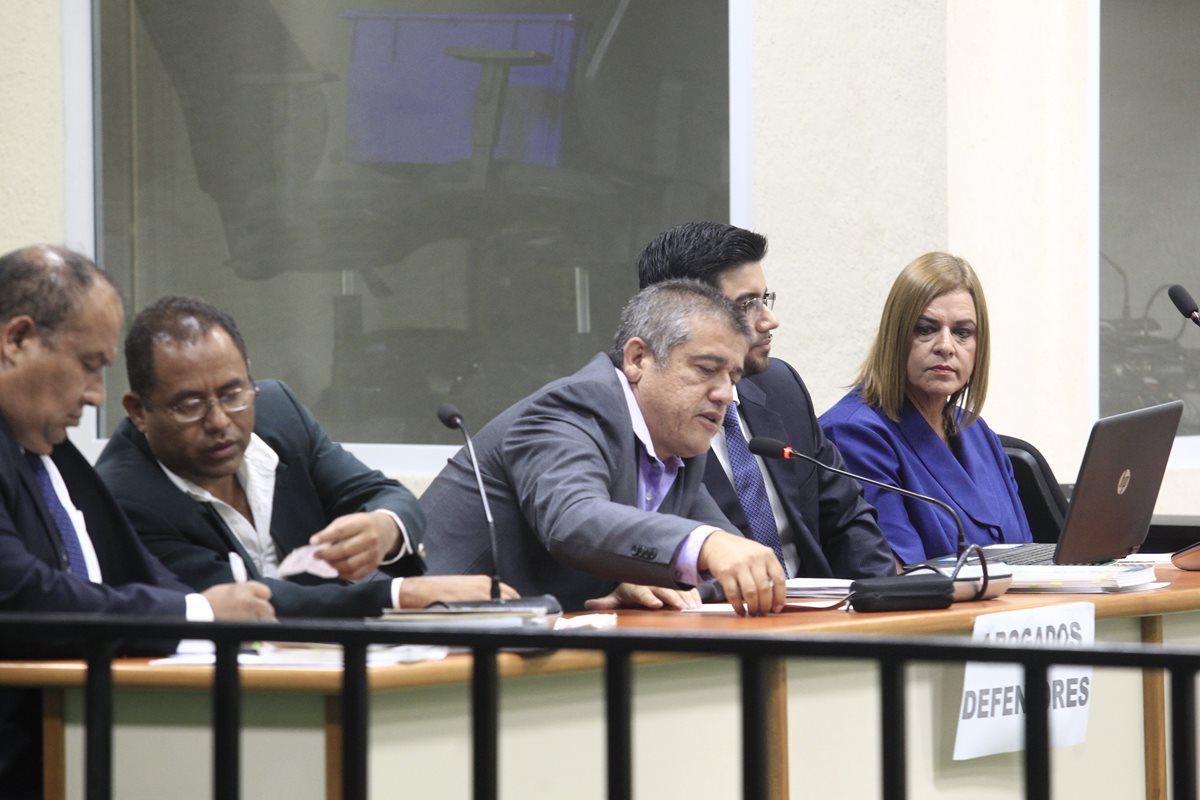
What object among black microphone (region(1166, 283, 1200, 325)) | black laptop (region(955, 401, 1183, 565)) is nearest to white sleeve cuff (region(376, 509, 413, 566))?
black laptop (region(955, 401, 1183, 565))

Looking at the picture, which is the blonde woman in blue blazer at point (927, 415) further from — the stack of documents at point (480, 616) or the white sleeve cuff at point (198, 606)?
the white sleeve cuff at point (198, 606)

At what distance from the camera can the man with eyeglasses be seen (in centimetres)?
281

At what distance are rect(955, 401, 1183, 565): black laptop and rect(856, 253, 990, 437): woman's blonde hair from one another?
0.48 meters


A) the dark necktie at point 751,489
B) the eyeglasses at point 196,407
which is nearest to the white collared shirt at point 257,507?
the eyeglasses at point 196,407

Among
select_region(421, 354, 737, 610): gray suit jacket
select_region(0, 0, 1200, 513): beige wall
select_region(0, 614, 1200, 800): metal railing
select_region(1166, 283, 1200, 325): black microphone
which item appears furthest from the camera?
select_region(0, 0, 1200, 513): beige wall

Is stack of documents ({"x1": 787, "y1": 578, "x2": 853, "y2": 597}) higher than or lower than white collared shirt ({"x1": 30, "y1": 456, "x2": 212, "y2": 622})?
lower

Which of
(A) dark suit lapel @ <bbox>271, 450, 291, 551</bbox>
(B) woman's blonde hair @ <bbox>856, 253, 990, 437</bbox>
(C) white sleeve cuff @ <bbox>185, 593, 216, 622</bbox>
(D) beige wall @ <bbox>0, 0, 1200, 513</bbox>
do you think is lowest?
(C) white sleeve cuff @ <bbox>185, 593, 216, 622</bbox>

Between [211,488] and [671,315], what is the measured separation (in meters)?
0.95

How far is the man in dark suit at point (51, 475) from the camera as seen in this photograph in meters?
2.31

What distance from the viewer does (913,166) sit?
16.8ft

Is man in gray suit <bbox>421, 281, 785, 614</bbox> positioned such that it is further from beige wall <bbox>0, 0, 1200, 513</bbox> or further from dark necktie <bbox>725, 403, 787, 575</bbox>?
beige wall <bbox>0, 0, 1200, 513</bbox>

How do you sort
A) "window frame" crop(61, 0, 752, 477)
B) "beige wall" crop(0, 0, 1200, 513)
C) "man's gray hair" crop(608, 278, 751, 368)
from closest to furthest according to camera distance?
"man's gray hair" crop(608, 278, 751, 368) < "beige wall" crop(0, 0, 1200, 513) < "window frame" crop(61, 0, 752, 477)

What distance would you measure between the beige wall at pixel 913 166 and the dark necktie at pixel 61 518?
2936mm

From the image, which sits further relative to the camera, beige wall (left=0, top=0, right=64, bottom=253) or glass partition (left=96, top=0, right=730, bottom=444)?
beige wall (left=0, top=0, right=64, bottom=253)
